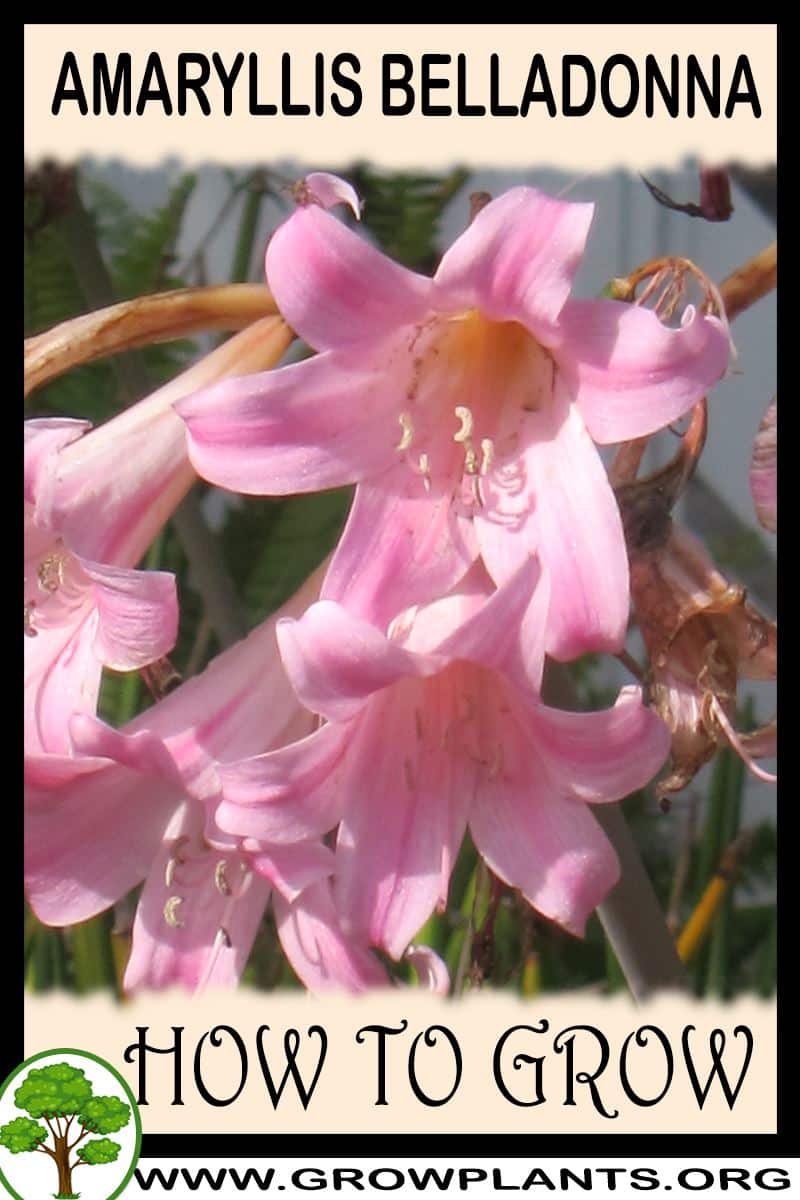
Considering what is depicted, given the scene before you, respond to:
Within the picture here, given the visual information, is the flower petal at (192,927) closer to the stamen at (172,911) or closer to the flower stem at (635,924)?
the stamen at (172,911)

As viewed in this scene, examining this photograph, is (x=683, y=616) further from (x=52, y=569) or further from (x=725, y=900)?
(x=725, y=900)

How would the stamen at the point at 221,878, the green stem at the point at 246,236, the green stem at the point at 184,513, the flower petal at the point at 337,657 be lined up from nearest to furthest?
the flower petal at the point at 337,657
the stamen at the point at 221,878
the green stem at the point at 184,513
the green stem at the point at 246,236

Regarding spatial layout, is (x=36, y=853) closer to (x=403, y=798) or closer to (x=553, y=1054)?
(x=403, y=798)

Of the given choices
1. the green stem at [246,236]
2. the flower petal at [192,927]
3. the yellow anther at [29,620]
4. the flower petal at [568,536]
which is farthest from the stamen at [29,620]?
the green stem at [246,236]

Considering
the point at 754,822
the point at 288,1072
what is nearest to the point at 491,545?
the point at 288,1072

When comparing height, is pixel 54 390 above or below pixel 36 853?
above

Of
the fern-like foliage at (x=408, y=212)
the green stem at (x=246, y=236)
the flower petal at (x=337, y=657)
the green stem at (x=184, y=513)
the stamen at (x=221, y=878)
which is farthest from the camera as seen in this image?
the green stem at (x=246, y=236)
